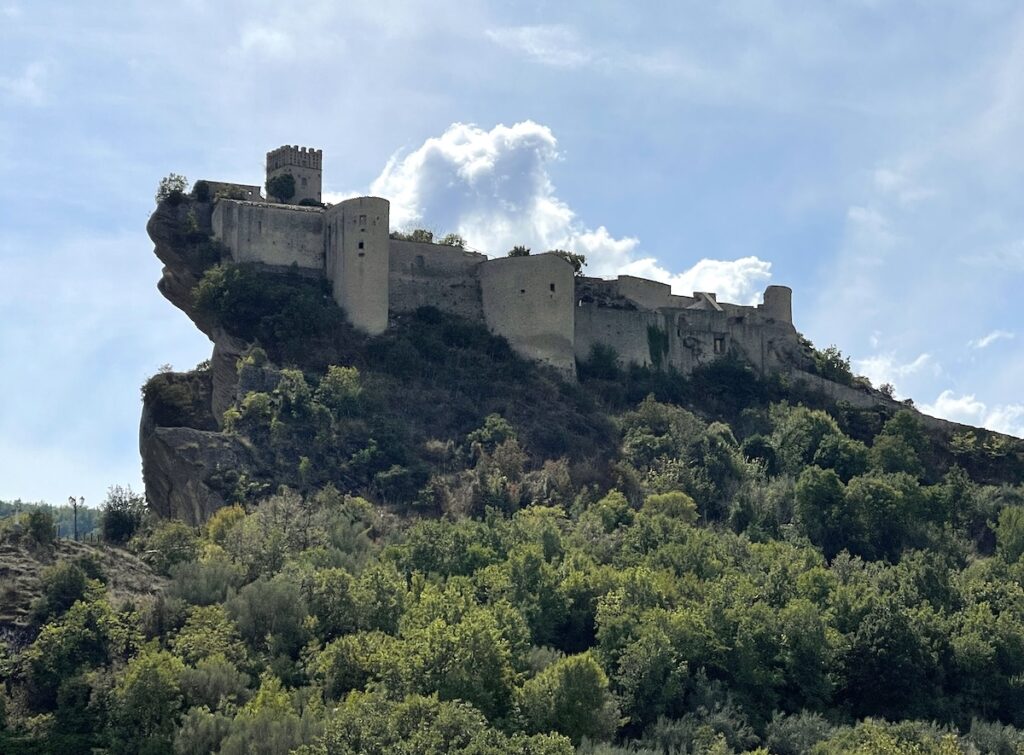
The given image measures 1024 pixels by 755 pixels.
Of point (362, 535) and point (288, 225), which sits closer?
point (362, 535)

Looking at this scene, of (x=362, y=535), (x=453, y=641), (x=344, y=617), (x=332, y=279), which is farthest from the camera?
(x=332, y=279)

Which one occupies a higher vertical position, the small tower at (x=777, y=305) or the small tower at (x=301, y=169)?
the small tower at (x=301, y=169)

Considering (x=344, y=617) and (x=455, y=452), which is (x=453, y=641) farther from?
(x=455, y=452)

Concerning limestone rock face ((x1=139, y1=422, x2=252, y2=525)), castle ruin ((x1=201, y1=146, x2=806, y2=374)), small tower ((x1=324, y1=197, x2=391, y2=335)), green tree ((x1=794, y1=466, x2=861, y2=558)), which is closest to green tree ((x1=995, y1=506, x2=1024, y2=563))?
green tree ((x1=794, y1=466, x2=861, y2=558))

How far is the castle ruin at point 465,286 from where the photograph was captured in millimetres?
67312

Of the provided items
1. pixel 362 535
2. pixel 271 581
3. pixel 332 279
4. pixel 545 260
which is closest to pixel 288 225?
pixel 332 279

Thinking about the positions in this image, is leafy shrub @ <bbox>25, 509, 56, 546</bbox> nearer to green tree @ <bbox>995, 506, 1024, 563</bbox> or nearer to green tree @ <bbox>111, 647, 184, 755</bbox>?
green tree @ <bbox>111, 647, 184, 755</bbox>

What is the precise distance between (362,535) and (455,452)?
8479mm

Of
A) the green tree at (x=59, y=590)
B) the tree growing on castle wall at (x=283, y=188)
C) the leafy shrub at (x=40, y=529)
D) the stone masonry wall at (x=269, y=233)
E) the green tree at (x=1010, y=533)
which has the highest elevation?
the tree growing on castle wall at (x=283, y=188)

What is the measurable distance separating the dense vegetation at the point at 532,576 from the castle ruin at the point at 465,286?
3.79 ft

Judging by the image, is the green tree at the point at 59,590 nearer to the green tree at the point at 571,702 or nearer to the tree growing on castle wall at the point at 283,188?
the green tree at the point at 571,702

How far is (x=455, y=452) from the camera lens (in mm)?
62719

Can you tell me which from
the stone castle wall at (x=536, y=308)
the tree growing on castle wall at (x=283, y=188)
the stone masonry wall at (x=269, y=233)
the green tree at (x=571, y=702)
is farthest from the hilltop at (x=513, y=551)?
the tree growing on castle wall at (x=283, y=188)

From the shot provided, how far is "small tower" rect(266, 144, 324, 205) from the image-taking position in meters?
72.9
